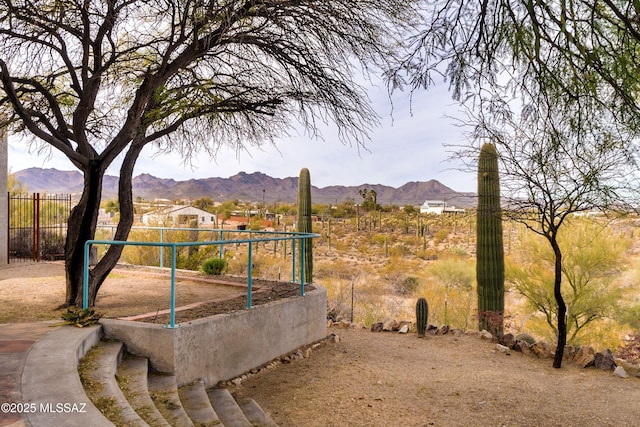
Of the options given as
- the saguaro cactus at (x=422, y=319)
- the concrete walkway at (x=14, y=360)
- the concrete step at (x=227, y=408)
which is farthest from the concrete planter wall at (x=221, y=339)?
the saguaro cactus at (x=422, y=319)

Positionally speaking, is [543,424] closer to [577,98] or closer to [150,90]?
[577,98]

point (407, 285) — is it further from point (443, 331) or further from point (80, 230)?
point (80, 230)

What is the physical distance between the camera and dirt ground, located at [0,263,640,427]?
554 centimetres

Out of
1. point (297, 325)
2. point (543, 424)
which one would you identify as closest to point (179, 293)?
point (297, 325)

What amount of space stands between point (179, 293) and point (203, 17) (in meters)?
4.43

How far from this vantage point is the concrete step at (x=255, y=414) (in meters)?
4.99

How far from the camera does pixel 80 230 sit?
23.1 feet

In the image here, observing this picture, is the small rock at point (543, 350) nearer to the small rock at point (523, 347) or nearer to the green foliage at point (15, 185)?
the small rock at point (523, 347)

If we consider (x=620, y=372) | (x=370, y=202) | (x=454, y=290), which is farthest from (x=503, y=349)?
(x=370, y=202)

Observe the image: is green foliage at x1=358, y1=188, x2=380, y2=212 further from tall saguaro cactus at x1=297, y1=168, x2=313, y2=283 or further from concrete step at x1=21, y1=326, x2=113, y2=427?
concrete step at x1=21, y1=326, x2=113, y2=427

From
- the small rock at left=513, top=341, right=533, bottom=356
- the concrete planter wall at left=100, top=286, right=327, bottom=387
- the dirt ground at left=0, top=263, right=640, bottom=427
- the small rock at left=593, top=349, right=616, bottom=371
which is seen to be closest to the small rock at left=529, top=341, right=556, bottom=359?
the small rock at left=513, top=341, right=533, bottom=356

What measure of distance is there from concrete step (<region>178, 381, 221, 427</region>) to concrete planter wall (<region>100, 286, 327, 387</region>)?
5.4 inches

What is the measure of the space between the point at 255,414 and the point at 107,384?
169cm

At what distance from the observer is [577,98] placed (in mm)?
3764
